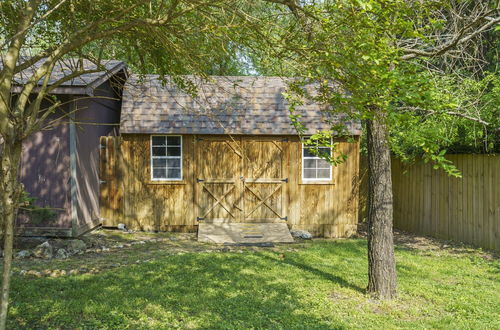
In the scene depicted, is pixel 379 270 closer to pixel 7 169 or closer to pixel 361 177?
pixel 7 169

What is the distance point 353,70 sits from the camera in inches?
155

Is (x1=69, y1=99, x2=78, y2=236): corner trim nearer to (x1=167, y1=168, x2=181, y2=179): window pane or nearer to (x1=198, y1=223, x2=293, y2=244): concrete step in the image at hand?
(x1=167, y1=168, x2=181, y2=179): window pane

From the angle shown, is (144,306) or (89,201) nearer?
(144,306)

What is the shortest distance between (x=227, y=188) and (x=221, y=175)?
379 millimetres

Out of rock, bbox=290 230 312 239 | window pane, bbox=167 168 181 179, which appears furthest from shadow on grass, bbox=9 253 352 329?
window pane, bbox=167 168 181 179

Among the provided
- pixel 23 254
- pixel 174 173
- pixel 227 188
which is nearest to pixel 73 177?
pixel 23 254

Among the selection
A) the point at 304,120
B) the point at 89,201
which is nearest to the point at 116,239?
the point at 89,201

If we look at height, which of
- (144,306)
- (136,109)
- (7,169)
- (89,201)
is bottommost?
(144,306)

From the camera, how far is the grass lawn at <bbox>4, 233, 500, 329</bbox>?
4.77m

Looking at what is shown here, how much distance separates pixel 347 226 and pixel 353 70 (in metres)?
7.84

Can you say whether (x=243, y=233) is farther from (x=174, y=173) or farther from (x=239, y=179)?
(x=174, y=173)

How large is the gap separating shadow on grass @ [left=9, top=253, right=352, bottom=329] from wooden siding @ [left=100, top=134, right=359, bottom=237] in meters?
3.89

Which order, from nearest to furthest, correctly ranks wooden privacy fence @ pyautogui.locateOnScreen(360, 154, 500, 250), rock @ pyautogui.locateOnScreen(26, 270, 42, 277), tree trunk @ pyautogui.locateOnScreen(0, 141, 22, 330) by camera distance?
tree trunk @ pyautogui.locateOnScreen(0, 141, 22, 330) → rock @ pyautogui.locateOnScreen(26, 270, 42, 277) → wooden privacy fence @ pyautogui.locateOnScreen(360, 154, 500, 250)

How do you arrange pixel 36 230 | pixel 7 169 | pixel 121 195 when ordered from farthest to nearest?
pixel 121 195
pixel 36 230
pixel 7 169
